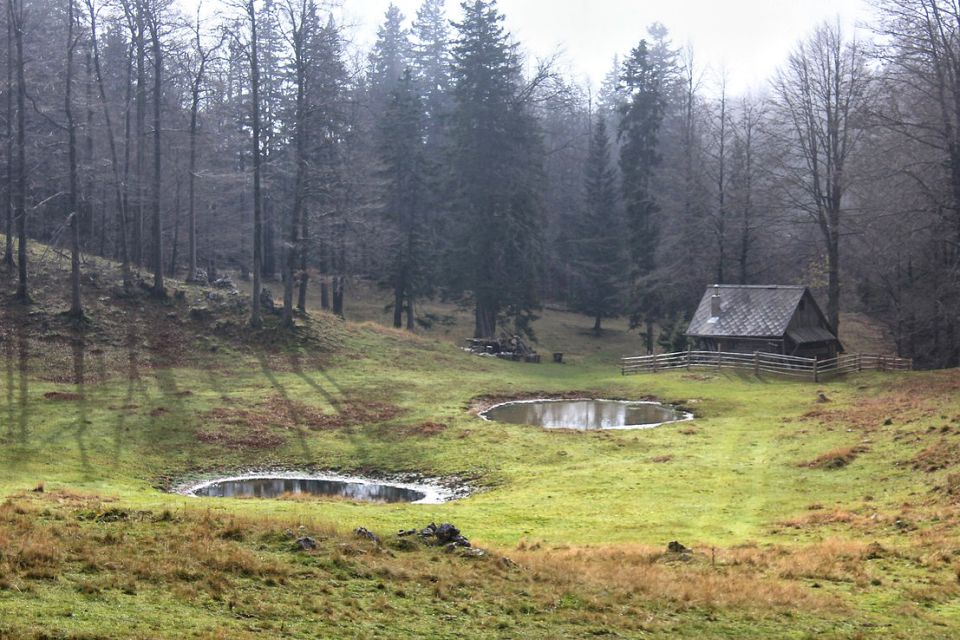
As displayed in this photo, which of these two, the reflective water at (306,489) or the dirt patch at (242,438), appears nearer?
the reflective water at (306,489)

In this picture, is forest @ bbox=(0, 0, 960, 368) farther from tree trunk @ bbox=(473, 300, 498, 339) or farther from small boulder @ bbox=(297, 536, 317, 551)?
small boulder @ bbox=(297, 536, 317, 551)

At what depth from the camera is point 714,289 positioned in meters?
54.4

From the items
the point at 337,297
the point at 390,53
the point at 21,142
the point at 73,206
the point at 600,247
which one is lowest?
the point at 337,297

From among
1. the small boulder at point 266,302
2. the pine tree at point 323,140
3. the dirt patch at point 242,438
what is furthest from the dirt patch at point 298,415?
the pine tree at point 323,140

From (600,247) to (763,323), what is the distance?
25073 millimetres

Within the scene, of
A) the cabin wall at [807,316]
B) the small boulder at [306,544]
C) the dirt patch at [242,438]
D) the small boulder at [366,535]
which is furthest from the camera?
the cabin wall at [807,316]

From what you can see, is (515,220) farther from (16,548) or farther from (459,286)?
(16,548)

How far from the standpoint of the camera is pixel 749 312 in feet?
171

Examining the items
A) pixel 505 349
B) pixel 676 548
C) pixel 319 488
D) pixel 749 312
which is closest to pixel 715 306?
pixel 749 312

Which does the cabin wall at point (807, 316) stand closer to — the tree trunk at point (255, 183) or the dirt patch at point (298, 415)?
the dirt patch at point (298, 415)

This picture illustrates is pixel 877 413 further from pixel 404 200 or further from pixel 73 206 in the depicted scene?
pixel 404 200

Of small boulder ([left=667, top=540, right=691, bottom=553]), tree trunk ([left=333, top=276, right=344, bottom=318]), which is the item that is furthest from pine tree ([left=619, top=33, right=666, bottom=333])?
small boulder ([left=667, top=540, right=691, bottom=553])

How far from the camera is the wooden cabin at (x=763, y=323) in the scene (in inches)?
1992

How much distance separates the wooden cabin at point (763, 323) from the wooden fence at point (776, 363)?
73.8 inches
